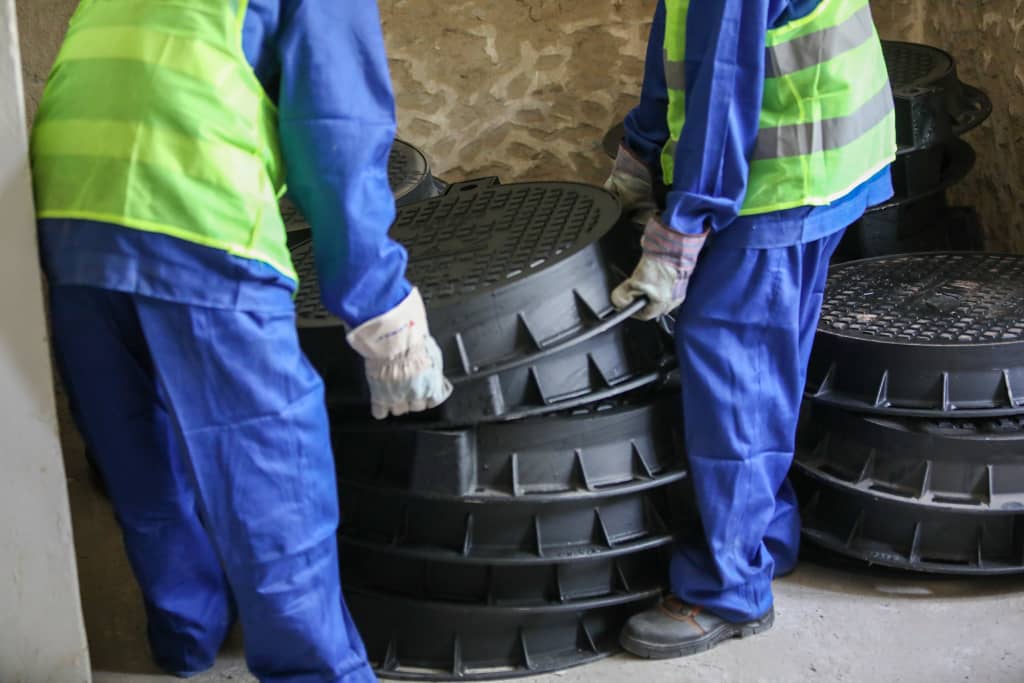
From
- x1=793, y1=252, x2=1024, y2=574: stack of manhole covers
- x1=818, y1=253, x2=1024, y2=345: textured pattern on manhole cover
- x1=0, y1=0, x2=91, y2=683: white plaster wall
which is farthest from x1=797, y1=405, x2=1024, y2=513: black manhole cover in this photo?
x1=0, y1=0, x2=91, y2=683: white plaster wall

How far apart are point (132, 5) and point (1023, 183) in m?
2.34

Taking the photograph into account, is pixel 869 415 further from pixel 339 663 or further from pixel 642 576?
pixel 339 663

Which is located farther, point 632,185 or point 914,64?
point 914,64

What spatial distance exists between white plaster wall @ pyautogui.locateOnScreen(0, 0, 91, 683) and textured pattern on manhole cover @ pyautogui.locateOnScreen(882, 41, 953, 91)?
205 cm

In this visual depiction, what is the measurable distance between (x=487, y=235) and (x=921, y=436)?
923 millimetres

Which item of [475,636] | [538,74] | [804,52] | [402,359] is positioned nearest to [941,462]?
[804,52]

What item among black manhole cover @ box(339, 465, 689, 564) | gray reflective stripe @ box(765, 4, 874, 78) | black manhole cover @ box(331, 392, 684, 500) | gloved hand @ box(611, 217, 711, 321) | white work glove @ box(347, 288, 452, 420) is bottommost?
black manhole cover @ box(339, 465, 689, 564)

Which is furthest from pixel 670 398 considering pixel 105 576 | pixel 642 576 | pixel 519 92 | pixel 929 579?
pixel 519 92

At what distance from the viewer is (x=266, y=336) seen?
5.81 feet

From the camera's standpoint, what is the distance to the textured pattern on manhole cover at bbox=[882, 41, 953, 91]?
2994 millimetres

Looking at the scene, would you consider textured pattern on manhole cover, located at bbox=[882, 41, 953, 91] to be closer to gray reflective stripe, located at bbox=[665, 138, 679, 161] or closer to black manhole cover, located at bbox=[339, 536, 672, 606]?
gray reflective stripe, located at bbox=[665, 138, 679, 161]

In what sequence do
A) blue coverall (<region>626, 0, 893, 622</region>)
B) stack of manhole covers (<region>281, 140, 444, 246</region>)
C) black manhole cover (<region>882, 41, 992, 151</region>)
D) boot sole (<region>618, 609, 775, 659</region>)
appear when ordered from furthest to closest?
black manhole cover (<region>882, 41, 992, 151</region>)
stack of manhole covers (<region>281, 140, 444, 246</region>)
boot sole (<region>618, 609, 775, 659</region>)
blue coverall (<region>626, 0, 893, 622</region>)

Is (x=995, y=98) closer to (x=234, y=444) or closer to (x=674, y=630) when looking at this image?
(x=674, y=630)

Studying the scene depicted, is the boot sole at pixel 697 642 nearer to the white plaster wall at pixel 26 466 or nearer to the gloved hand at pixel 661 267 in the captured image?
the gloved hand at pixel 661 267
